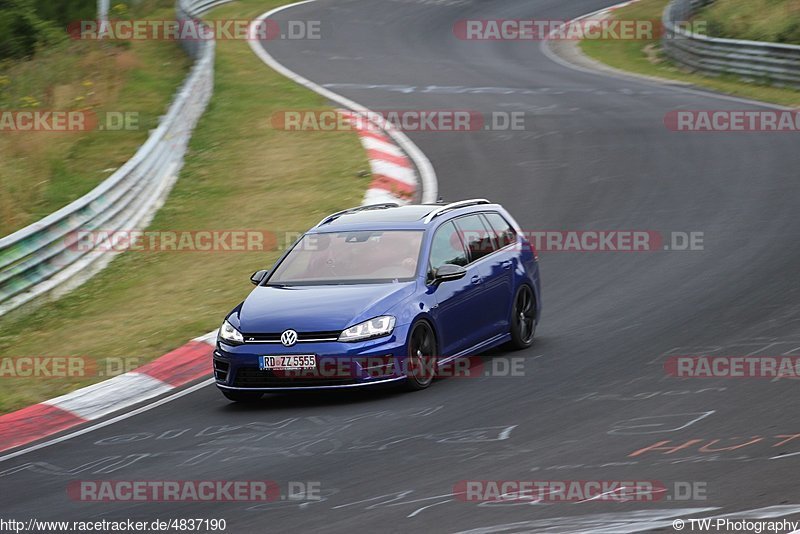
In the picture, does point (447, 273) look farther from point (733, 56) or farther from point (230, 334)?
point (733, 56)

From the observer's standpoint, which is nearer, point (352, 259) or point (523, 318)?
point (352, 259)

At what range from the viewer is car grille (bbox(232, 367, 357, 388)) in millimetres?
10234

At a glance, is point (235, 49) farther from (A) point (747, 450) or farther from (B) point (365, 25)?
(A) point (747, 450)

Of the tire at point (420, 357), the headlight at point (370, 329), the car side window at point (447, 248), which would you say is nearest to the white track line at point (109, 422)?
the headlight at point (370, 329)

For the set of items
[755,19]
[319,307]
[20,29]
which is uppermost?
[20,29]

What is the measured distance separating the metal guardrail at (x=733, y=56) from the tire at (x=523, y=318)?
16694 mm

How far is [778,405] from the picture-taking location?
905 cm

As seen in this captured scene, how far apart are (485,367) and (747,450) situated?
3745 millimetres

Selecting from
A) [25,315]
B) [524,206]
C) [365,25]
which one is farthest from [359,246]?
[365,25]

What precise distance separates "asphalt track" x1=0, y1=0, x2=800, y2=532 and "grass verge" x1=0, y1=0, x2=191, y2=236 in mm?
5637

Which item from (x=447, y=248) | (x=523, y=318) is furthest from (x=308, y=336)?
(x=523, y=318)

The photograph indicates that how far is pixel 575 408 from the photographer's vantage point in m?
9.51

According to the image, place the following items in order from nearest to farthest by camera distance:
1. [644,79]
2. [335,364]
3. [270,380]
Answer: [335,364] → [270,380] → [644,79]

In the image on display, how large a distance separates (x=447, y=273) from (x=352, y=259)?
921 mm
